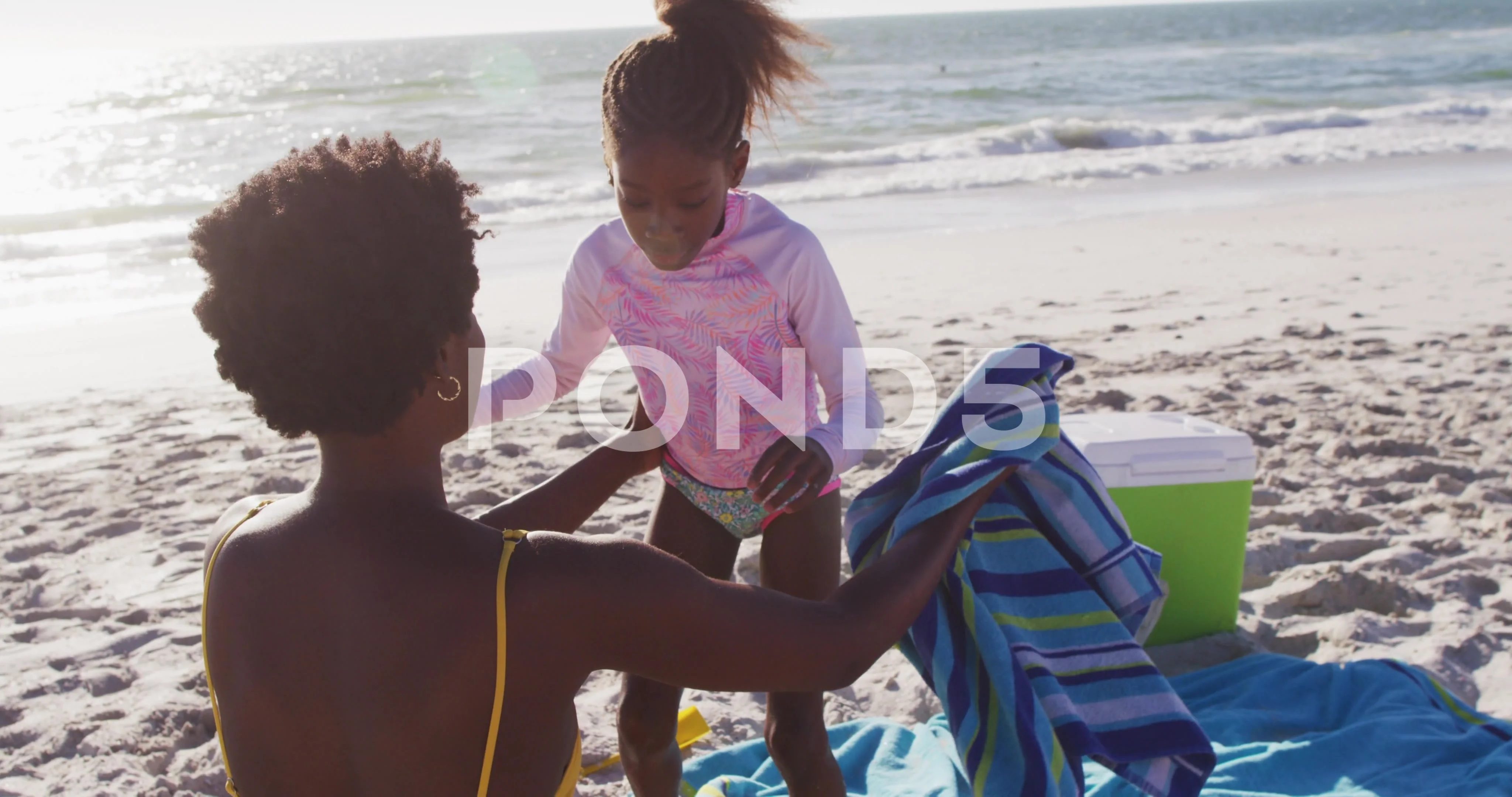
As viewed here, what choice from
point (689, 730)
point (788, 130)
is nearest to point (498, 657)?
point (689, 730)

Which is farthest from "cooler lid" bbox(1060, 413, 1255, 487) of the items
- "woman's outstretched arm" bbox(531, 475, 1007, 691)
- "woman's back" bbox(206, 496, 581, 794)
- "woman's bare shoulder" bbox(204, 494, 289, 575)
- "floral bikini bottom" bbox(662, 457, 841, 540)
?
"woman's bare shoulder" bbox(204, 494, 289, 575)

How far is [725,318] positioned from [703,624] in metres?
0.92

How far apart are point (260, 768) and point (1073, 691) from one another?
1.28m

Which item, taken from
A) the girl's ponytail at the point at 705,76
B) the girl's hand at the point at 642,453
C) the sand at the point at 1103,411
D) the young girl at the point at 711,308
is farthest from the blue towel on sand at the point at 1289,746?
the girl's ponytail at the point at 705,76

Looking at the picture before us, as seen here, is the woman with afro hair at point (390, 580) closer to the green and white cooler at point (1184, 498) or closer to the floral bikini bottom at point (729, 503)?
the floral bikini bottom at point (729, 503)

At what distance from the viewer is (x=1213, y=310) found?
6676mm

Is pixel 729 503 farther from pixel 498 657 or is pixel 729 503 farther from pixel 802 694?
pixel 498 657

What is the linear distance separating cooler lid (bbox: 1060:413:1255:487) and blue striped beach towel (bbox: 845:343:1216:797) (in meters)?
1.07

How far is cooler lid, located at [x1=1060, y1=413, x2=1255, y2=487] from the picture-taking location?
3.03 metres

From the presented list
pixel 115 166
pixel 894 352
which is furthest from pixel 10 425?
pixel 115 166

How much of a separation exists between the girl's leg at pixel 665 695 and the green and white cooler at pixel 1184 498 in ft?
3.71

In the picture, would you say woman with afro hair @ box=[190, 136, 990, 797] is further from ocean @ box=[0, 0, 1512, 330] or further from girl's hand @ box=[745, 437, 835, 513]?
ocean @ box=[0, 0, 1512, 330]

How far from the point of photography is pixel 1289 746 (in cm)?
279

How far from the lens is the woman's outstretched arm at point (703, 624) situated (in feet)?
4.45
